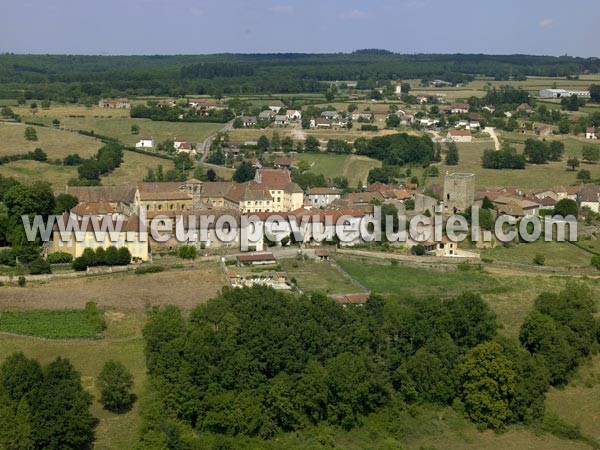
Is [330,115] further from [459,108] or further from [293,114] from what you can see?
[459,108]

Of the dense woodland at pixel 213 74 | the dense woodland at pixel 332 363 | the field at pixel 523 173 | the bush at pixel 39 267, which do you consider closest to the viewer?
the dense woodland at pixel 332 363

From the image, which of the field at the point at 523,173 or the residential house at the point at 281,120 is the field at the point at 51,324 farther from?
the residential house at the point at 281,120

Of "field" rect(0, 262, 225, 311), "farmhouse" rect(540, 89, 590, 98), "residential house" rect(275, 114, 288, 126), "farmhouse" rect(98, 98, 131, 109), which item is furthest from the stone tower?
"farmhouse" rect(540, 89, 590, 98)

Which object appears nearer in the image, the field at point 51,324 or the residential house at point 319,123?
the field at point 51,324

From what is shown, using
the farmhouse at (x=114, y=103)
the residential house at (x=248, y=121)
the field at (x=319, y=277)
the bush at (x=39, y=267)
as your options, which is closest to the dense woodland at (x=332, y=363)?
the field at (x=319, y=277)

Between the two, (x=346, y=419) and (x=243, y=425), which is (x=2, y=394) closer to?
(x=243, y=425)

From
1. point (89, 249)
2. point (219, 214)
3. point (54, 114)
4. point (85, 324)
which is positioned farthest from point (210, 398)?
point (54, 114)

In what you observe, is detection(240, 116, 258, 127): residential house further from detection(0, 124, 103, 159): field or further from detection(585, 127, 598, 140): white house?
detection(585, 127, 598, 140): white house
